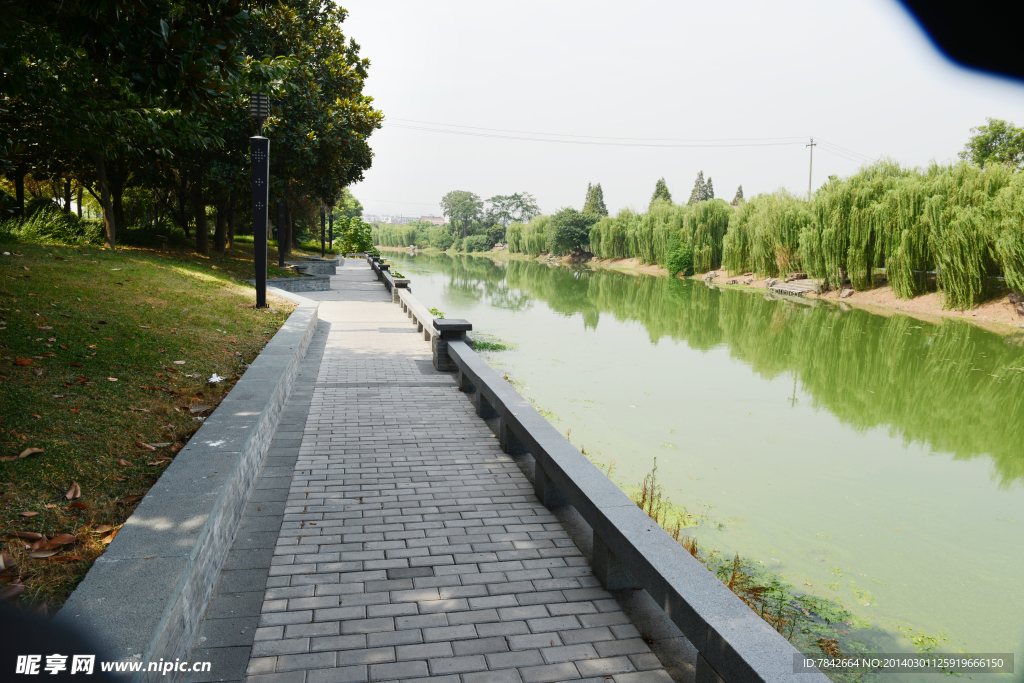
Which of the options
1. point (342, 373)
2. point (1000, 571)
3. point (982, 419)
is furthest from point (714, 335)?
point (1000, 571)

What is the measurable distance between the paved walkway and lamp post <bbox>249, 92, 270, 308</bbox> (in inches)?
279

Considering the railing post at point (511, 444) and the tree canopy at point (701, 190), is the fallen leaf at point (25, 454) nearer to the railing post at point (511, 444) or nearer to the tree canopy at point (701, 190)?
the railing post at point (511, 444)

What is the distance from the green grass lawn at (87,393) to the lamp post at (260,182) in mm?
1643

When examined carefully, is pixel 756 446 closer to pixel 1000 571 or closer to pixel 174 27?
pixel 1000 571

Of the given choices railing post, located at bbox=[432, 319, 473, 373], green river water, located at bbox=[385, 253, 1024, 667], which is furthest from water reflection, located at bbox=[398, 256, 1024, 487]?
railing post, located at bbox=[432, 319, 473, 373]

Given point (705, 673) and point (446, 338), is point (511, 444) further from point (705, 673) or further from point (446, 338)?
point (446, 338)

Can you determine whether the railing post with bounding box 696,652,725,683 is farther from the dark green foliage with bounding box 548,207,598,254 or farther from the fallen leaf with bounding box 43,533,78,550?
the dark green foliage with bounding box 548,207,598,254

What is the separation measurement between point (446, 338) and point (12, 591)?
706cm

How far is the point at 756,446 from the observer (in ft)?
27.2

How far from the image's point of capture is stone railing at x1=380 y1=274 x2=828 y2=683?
254 cm

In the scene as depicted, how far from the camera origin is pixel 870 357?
15.7m

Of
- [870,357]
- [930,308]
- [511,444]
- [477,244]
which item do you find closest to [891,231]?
[930,308]

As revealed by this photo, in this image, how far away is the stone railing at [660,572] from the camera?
2.54m

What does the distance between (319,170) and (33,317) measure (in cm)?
1464
